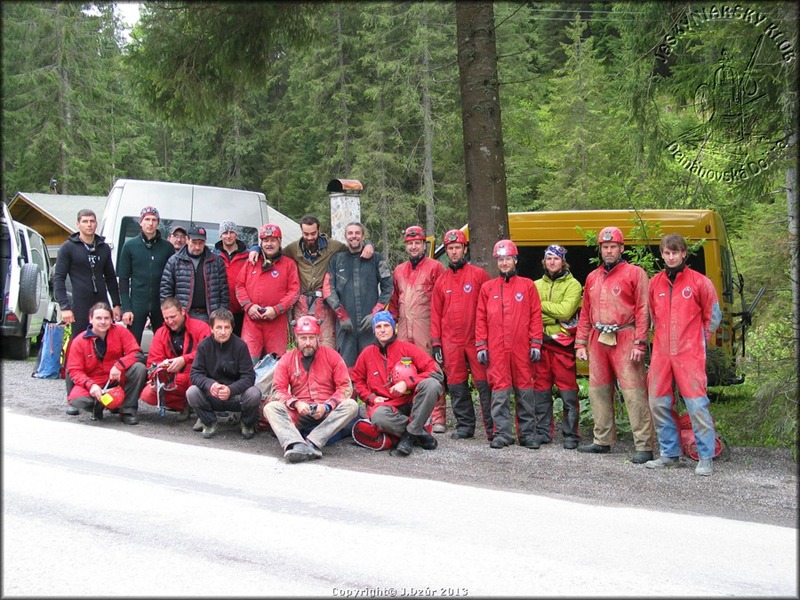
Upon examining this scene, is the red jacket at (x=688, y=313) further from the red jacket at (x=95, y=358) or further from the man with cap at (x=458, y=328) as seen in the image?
the red jacket at (x=95, y=358)

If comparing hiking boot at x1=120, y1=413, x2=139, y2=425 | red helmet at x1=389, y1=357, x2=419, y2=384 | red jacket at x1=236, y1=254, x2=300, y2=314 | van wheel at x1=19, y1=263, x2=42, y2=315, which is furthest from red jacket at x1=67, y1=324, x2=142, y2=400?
van wheel at x1=19, y1=263, x2=42, y2=315

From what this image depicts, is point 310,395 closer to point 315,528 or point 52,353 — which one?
point 315,528

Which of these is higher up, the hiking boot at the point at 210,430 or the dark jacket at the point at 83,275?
the dark jacket at the point at 83,275

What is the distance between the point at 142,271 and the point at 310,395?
10.3 ft

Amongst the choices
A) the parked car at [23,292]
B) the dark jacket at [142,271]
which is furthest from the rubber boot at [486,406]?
the parked car at [23,292]

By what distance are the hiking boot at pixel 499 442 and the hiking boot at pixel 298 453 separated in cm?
192

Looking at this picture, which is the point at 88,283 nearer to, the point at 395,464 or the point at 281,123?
the point at 395,464

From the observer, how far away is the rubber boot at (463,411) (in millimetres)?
8609

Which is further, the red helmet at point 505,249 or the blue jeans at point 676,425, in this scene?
the red helmet at point 505,249

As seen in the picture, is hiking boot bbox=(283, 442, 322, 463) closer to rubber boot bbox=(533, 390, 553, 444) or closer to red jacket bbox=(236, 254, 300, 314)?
red jacket bbox=(236, 254, 300, 314)

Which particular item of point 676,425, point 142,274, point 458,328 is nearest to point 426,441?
point 458,328

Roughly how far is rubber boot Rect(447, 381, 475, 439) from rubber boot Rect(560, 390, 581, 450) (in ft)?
3.26

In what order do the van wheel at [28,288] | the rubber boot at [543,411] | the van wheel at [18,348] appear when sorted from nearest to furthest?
1. the rubber boot at [543,411]
2. the van wheel at [28,288]
3. the van wheel at [18,348]

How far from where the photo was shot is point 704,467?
697 cm
